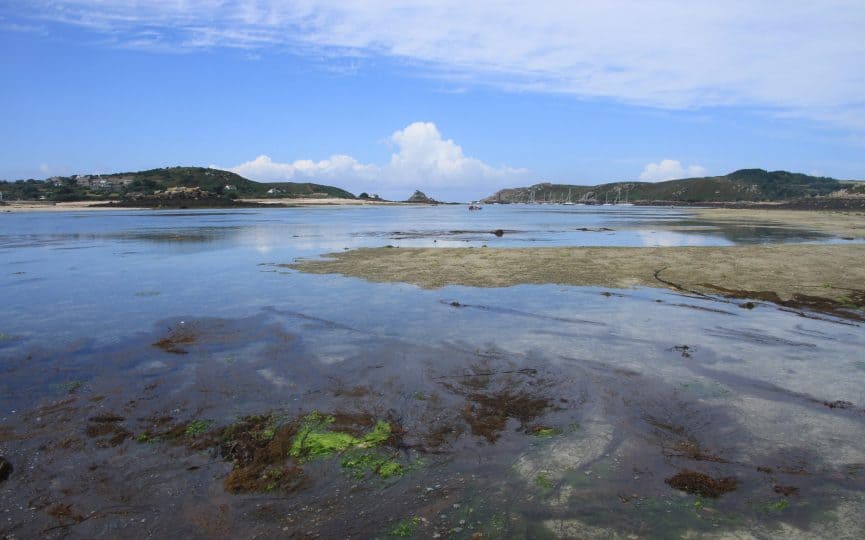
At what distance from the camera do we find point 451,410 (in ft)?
30.9

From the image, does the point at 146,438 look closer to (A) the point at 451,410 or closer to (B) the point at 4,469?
(B) the point at 4,469

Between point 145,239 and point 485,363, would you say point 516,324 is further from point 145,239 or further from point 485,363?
point 145,239

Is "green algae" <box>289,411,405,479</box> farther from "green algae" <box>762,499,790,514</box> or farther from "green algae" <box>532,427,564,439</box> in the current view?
"green algae" <box>762,499,790,514</box>

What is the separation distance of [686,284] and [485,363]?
13.9 meters

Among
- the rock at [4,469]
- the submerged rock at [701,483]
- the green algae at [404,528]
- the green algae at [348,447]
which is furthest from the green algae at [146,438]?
the submerged rock at [701,483]

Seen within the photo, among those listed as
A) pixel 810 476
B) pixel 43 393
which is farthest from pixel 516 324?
pixel 43 393

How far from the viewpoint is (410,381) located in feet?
35.8

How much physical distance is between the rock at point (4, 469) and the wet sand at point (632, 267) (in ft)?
52.0

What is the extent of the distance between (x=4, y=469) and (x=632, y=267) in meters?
25.9

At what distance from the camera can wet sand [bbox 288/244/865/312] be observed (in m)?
21.7

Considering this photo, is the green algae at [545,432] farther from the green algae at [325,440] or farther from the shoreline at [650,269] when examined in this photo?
the shoreline at [650,269]

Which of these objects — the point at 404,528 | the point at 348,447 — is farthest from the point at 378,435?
the point at 404,528

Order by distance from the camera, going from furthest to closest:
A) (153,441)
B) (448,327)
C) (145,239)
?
(145,239), (448,327), (153,441)

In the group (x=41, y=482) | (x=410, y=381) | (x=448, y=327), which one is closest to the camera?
(x=41, y=482)
